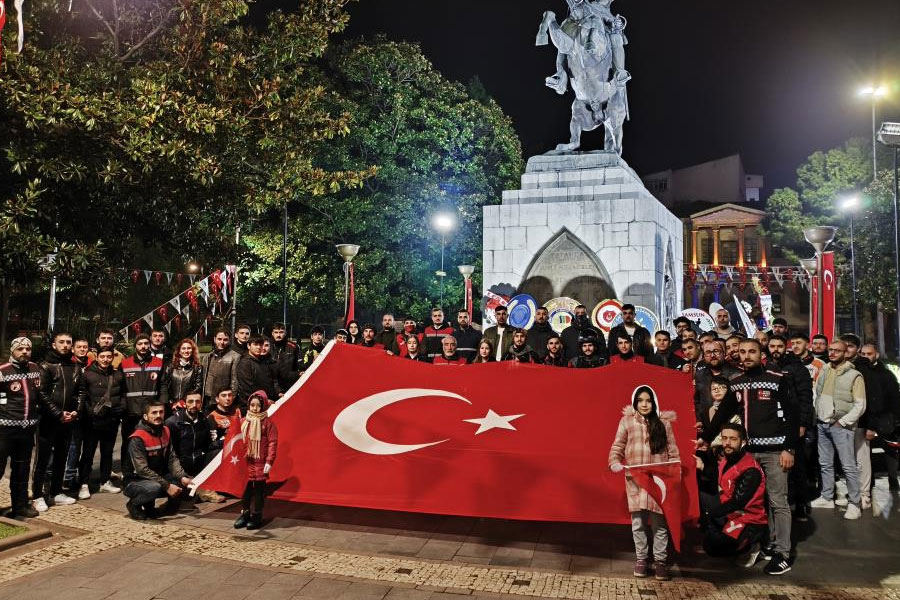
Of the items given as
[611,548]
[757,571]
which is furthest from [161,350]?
[757,571]

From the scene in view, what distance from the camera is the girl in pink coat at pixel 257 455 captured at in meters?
6.96

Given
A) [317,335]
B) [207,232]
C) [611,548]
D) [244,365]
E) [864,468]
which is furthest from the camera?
[207,232]

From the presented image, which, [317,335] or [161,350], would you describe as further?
[317,335]

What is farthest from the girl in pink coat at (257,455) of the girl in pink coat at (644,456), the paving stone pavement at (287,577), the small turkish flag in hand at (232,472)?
the girl in pink coat at (644,456)

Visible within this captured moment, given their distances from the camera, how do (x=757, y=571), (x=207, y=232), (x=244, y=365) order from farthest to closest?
(x=207, y=232)
(x=244, y=365)
(x=757, y=571)

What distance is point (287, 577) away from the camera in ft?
18.5

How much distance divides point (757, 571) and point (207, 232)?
31.8ft

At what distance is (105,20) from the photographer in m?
10.0

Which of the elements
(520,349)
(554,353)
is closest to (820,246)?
(554,353)

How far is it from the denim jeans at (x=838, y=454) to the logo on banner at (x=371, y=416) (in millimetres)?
3604

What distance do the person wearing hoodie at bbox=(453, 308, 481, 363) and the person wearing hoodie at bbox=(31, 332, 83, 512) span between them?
16.2ft

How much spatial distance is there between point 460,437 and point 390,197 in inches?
804

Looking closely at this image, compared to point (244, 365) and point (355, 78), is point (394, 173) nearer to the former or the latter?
point (355, 78)

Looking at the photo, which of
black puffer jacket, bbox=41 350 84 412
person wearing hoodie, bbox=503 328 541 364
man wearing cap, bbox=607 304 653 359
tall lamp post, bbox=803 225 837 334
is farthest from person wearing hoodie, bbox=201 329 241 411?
tall lamp post, bbox=803 225 837 334
